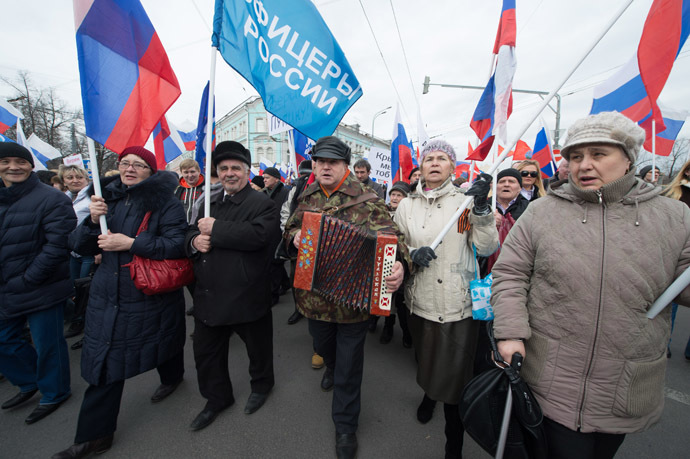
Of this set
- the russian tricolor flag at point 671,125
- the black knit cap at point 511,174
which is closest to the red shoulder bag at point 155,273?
the black knit cap at point 511,174

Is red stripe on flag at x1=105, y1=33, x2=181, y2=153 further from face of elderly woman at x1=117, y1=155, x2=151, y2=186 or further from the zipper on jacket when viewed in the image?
the zipper on jacket

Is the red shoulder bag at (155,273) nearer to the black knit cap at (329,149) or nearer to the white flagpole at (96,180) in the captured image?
the white flagpole at (96,180)

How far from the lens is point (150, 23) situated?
85.3 inches

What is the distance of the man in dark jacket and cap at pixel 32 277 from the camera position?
93.8 inches

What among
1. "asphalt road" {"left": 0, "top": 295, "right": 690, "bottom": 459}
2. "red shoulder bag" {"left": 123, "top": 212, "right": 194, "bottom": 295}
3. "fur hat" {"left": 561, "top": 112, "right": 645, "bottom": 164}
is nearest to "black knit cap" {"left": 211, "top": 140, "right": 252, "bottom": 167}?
"red shoulder bag" {"left": 123, "top": 212, "right": 194, "bottom": 295}

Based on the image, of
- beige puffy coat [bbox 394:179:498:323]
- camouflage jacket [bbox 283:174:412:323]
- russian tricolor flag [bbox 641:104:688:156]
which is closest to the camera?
beige puffy coat [bbox 394:179:498:323]

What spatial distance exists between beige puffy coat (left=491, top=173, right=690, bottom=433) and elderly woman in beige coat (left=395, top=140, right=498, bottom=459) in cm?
62

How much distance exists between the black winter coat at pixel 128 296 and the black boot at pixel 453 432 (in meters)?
2.31

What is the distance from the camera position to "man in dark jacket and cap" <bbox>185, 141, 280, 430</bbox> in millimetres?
2213

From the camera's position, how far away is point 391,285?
192 centimetres

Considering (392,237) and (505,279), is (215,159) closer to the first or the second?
(392,237)

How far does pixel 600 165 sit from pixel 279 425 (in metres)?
2.91

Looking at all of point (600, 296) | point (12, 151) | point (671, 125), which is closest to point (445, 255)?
point (600, 296)

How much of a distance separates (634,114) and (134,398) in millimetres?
6468
